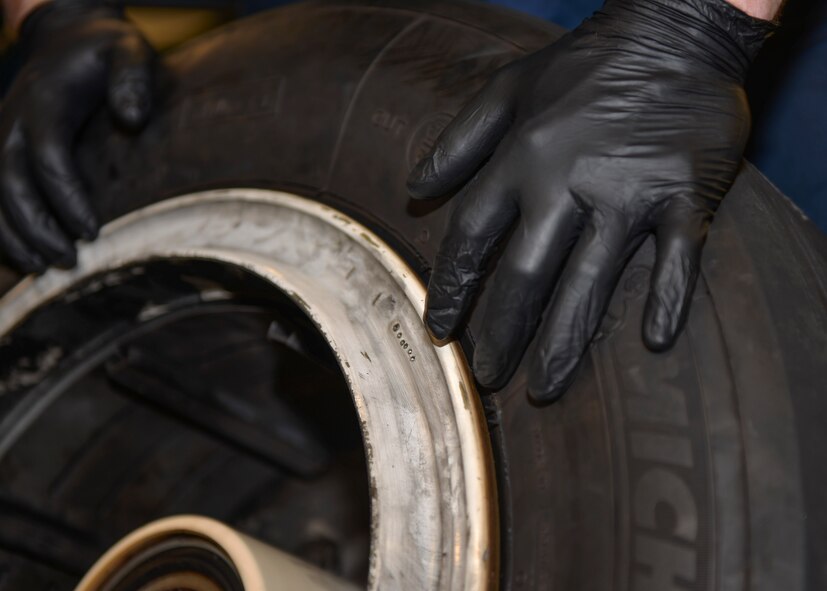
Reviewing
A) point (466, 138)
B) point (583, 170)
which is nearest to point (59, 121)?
point (466, 138)

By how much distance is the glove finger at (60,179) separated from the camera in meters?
1.05

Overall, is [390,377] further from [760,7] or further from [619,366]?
[760,7]

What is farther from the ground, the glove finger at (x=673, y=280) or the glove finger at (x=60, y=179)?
the glove finger at (x=673, y=280)

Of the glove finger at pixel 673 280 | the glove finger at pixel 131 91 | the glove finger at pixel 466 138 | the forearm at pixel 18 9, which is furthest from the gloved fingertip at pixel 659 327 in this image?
the forearm at pixel 18 9

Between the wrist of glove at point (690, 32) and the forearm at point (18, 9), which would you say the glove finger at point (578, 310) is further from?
the forearm at point (18, 9)

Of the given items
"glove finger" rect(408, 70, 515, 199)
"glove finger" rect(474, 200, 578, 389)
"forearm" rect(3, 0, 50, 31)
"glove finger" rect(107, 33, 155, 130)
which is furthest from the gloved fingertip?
"forearm" rect(3, 0, 50, 31)

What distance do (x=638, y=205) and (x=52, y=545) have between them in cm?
90

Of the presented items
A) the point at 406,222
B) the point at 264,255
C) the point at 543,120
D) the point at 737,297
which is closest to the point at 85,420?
the point at 264,255

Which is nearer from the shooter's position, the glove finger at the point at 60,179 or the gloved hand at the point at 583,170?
the gloved hand at the point at 583,170

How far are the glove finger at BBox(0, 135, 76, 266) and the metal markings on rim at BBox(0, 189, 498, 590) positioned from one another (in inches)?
7.1

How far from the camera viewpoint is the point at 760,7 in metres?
0.80

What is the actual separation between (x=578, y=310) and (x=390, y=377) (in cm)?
18

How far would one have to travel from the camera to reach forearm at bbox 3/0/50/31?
4.63ft

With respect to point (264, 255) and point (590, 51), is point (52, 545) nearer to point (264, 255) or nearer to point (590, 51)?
point (264, 255)
